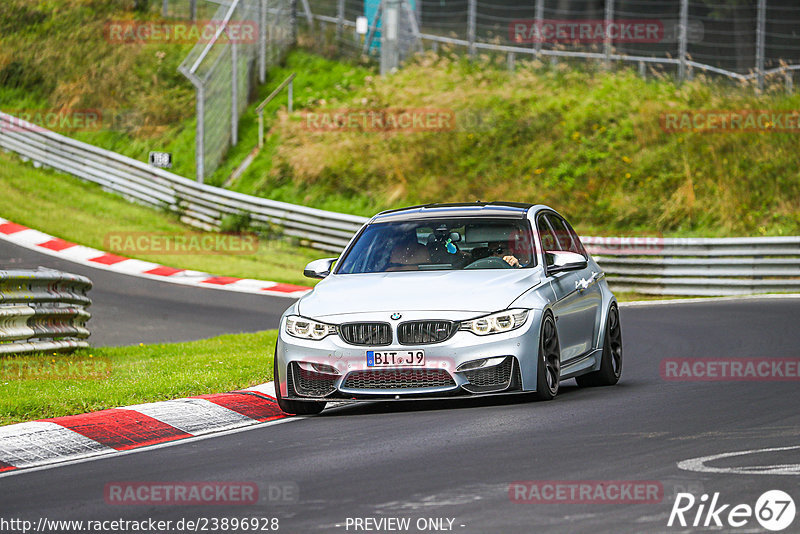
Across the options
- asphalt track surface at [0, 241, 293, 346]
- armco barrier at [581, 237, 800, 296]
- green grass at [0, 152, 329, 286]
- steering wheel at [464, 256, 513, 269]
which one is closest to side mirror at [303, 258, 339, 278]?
steering wheel at [464, 256, 513, 269]

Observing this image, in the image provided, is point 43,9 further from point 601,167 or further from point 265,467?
point 265,467

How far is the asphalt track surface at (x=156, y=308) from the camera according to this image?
17.6 meters

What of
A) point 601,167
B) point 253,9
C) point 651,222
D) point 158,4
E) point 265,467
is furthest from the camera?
point 158,4

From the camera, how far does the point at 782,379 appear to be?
1123 cm

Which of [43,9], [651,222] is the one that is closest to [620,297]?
[651,222]

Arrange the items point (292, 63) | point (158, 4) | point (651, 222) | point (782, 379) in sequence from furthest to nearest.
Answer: point (158, 4) < point (292, 63) < point (651, 222) < point (782, 379)

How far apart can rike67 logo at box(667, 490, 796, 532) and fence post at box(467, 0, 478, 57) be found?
28418mm

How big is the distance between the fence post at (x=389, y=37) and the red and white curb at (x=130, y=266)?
10.9m

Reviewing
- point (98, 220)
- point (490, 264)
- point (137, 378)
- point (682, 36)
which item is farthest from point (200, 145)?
point (490, 264)

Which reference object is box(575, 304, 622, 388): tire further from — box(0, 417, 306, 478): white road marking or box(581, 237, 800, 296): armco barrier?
box(581, 237, 800, 296): armco barrier

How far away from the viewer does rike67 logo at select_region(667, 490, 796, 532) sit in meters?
5.68

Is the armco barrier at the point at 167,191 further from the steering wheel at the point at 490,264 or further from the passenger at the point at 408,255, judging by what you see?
the steering wheel at the point at 490,264

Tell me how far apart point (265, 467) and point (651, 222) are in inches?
806

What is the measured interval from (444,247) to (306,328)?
1.57 m
